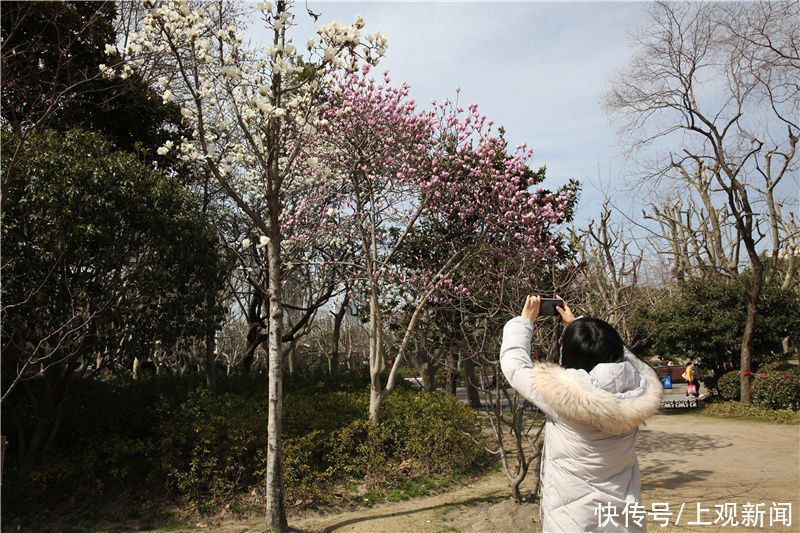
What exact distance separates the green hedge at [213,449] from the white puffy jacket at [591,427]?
4.32 m

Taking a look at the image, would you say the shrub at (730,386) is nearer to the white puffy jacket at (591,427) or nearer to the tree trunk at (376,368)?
the tree trunk at (376,368)

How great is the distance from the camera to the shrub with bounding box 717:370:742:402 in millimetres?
12930

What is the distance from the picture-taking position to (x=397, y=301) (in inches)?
384

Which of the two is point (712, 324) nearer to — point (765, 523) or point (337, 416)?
point (765, 523)

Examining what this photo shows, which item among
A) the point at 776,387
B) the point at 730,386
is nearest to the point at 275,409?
the point at 776,387

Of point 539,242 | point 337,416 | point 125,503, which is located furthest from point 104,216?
point 539,242

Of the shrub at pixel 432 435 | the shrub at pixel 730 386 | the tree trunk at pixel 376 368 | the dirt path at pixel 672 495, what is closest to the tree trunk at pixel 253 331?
the tree trunk at pixel 376 368

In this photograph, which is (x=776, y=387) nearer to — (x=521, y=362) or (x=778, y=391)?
(x=778, y=391)

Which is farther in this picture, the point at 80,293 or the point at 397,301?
the point at 397,301

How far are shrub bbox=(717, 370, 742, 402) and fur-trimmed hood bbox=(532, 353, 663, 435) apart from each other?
13.6m

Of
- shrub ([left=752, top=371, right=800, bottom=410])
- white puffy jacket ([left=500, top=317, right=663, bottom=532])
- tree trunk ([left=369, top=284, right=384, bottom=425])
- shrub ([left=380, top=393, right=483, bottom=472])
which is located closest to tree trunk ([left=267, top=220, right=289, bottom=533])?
shrub ([left=380, top=393, right=483, bottom=472])

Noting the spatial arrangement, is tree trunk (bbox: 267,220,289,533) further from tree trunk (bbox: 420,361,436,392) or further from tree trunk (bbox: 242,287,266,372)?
tree trunk (bbox: 420,361,436,392)

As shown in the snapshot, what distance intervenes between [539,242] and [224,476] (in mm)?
5535

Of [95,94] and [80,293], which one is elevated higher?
[95,94]
